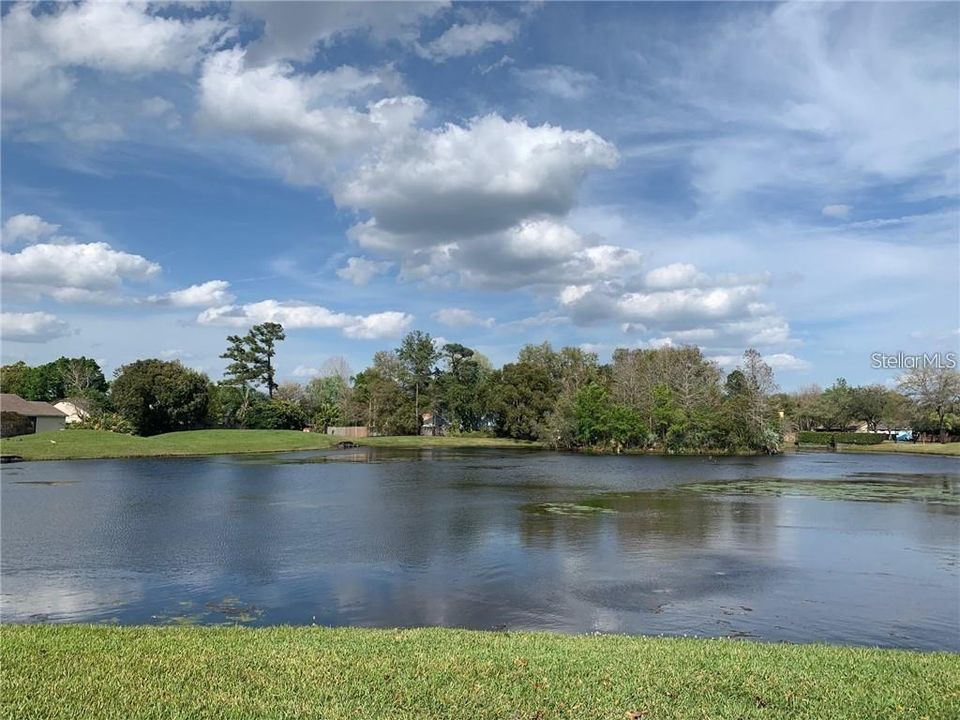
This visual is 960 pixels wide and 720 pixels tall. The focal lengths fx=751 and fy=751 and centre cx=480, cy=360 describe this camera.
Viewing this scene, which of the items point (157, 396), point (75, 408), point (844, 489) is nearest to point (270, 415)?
point (157, 396)

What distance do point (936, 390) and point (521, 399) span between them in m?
47.6

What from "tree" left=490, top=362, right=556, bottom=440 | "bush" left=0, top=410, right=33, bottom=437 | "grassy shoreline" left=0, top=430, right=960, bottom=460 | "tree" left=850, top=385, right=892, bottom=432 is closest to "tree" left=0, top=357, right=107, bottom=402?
"bush" left=0, top=410, right=33, bottom=437

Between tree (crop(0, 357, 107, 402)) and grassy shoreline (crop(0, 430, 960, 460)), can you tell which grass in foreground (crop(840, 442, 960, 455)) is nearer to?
grassy shoreline (crop(0, 430, 960, 460))

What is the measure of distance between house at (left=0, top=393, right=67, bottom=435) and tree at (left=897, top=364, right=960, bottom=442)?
305 ft

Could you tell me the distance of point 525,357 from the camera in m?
111

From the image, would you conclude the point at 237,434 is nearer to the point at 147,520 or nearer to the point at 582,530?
the point at 147,520

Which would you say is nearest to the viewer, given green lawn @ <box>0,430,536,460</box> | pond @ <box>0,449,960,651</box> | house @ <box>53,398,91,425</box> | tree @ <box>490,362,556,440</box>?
pond @ <box>0,449,960,651</box>

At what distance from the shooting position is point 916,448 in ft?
266

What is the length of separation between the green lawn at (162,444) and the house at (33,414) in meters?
9.03

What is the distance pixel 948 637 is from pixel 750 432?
64899 mm

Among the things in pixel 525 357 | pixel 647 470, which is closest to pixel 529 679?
pixel 647 470

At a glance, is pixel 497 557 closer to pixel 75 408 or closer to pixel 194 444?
pixel 194 444

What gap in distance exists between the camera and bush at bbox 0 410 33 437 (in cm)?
6806

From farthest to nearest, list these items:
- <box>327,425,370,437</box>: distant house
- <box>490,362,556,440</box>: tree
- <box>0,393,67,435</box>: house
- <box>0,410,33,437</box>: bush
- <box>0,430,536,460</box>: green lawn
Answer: <box>327,425,370,437</box>: distant house < <box>490,362,556,440</box>: tree < <box>0,393,67,435</box>: house < <box>0,410,33,437</box>: bush < <box>0,430,536,460</box>: green lawn
